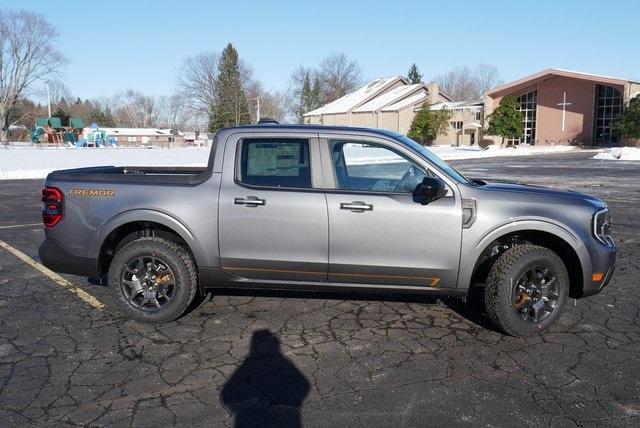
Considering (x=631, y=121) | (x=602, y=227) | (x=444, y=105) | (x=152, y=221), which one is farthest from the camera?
(x=444, y=105)

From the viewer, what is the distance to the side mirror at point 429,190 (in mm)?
4262

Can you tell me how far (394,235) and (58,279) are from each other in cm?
419

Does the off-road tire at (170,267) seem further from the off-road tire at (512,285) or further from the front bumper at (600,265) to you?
the front bumper at (600,265)

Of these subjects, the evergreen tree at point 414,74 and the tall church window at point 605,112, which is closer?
the tall church window at point 605,112

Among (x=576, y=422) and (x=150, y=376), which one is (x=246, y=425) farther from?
(x=576, y=422)

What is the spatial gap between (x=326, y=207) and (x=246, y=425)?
1939mm

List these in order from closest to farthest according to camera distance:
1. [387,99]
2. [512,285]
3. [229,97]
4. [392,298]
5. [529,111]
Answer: [512,285] → [392,298] → [529,111] → [387,99] → [229,97]

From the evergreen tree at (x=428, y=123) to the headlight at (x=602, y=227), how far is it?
51.3 m

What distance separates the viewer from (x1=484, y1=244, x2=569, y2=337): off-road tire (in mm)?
4391

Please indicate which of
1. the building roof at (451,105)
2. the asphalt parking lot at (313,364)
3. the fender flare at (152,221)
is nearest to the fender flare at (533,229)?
the asphalt parking lot at (313,364)

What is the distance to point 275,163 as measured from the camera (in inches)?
185

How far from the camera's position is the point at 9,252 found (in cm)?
748

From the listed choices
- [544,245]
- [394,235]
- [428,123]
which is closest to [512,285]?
[544,245]

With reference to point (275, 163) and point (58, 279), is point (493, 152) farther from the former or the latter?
point (275, 163)
